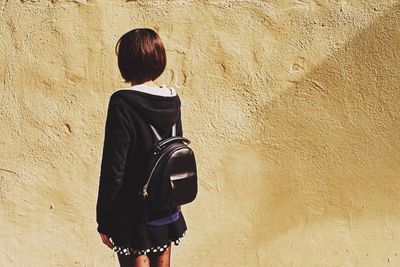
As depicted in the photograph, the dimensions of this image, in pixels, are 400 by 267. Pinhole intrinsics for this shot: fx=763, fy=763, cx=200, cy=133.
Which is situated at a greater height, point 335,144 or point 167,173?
point 167,173

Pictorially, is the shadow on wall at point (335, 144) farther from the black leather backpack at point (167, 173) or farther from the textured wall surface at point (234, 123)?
the black leather backpack at point (167, 173)

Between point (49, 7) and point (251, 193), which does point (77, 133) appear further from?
point (251, 193)

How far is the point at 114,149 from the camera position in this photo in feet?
9.02

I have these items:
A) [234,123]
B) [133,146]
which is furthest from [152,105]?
[234,123]

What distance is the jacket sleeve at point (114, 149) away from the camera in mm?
2742

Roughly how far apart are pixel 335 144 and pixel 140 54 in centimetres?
157

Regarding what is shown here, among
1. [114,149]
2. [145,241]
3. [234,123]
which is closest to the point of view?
[114,149]

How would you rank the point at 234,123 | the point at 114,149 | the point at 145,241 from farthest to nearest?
the point at 234,123
the point at 145,241
the point at 114,149

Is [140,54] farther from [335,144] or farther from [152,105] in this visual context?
[335,144]

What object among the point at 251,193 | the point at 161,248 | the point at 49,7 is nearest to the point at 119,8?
the point at 49,7

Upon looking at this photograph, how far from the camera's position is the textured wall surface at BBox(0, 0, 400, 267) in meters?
3.91

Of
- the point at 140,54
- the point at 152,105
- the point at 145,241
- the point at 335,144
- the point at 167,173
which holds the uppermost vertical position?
the point at 140,54

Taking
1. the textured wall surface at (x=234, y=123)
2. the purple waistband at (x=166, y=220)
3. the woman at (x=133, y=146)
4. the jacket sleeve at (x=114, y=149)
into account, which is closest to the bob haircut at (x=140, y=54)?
the woman at (x=133, y=146)

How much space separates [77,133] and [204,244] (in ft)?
2.93
